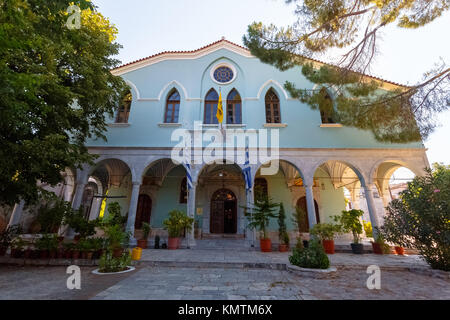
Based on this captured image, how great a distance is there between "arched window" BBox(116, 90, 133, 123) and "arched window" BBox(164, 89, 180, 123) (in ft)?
7.43

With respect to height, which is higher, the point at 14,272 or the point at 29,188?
the point at 29,188

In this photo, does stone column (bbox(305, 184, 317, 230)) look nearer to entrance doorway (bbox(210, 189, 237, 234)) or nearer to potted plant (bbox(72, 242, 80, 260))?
entrance doorway (bbox(210, 189, 237, 234))

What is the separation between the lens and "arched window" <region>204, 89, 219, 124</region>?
10844mm

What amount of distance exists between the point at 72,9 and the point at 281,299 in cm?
916

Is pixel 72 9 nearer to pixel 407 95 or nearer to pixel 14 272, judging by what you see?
pixel 14 272

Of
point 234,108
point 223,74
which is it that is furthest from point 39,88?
point 223,74

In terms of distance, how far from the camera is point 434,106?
5.66m

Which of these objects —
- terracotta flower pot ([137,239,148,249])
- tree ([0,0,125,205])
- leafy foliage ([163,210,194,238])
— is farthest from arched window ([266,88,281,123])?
terracotta flower pot ([137,239,148,249])

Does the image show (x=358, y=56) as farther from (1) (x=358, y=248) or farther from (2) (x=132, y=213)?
(2) (x=132, y=213)

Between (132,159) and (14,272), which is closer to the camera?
(14,272)

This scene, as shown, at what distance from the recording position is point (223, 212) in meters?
12.1
